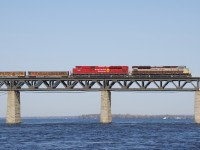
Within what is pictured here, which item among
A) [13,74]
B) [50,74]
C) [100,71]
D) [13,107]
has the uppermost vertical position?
[100,71]

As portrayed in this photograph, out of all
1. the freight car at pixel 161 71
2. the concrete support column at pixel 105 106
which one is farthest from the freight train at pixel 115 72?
the concrete support column at pixel 105 106

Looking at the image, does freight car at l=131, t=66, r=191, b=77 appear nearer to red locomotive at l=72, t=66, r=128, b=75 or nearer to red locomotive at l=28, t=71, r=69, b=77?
red locomotive at l=72, t=66, r=128, b=75

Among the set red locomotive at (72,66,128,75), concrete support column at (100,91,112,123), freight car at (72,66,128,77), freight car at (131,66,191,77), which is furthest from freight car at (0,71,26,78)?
freight car at (131,66,191,77)

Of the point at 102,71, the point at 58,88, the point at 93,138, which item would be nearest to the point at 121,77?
the point at 102,71

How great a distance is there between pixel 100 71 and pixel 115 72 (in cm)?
320

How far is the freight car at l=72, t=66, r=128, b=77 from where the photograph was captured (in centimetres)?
11553

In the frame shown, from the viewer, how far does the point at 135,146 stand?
208ft

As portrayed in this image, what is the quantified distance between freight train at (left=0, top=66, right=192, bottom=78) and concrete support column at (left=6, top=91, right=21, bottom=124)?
16.2 ft

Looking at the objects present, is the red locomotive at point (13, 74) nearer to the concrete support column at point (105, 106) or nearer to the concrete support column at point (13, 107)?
the concrete support column at point (13, 107)

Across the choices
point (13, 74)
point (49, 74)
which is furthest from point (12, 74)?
point (49, 74)

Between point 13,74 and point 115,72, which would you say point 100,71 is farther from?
point 13,74

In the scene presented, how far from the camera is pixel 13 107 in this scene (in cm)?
11419

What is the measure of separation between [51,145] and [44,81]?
5281 cm

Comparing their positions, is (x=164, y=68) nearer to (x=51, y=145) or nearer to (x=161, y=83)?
(x=161, y=83)
